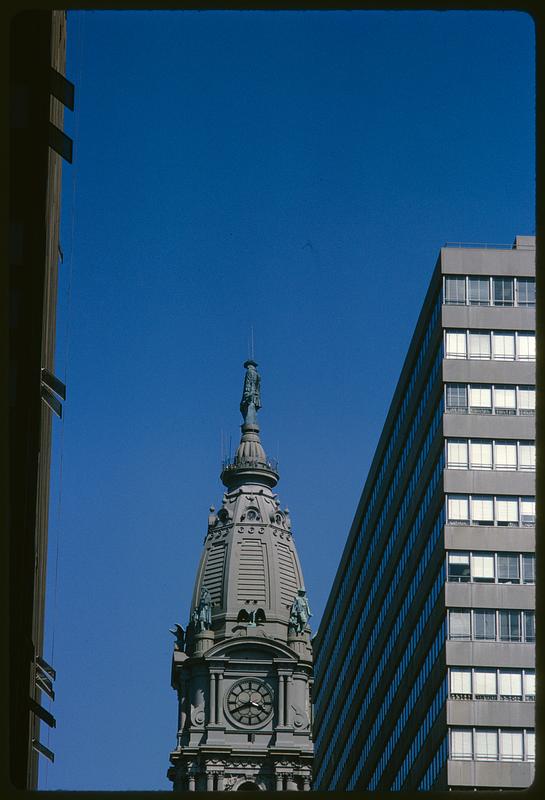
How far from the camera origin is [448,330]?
252 feet

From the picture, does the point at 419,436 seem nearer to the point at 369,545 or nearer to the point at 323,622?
the point at 369,545

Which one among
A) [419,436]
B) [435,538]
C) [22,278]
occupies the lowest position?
[22,278]

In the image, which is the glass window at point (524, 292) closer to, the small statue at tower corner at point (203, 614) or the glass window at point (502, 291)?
the glass window at point (502, 291)

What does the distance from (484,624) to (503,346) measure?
12843 mm

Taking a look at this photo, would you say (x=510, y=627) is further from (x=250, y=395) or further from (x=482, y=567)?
(x=250, y=395)

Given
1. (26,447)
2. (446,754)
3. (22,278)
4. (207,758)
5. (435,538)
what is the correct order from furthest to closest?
(207,758) → (435,538) → (446,754) → (26,447) → (22,278)

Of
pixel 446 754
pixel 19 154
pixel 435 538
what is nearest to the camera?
pixel 19 154

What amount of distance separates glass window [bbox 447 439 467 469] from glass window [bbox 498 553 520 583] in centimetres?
422

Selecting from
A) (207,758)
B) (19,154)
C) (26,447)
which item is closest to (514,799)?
(19,154)

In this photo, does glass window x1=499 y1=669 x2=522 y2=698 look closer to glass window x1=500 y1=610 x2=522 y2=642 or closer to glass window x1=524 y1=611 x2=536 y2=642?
glass window x1=500 y1=610 x2=522 y2=642

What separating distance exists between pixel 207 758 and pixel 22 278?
465ft

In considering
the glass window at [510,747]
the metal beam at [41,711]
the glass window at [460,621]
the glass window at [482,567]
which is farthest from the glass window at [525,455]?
the metal beam at [41,711]

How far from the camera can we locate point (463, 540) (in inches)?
2906

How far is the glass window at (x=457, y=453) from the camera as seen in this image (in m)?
75.1
